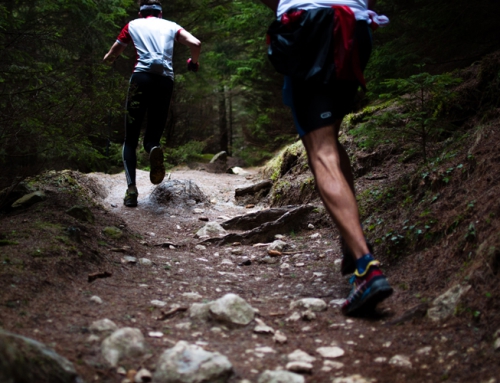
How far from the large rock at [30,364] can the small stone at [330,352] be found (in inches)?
38.1

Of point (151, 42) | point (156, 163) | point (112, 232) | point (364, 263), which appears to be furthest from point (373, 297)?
point (151, 42)

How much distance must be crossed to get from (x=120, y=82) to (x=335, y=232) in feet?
8.18

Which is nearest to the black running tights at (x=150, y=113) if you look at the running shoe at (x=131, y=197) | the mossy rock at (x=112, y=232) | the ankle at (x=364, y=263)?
the running shoe at (x=131, y=197)

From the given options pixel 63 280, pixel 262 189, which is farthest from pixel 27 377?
pixel 262 189

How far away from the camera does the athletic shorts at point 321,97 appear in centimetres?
246

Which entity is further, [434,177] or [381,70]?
[381,70]

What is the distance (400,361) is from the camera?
179 cm

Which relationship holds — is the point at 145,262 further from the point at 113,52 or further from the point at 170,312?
the point at 113,52

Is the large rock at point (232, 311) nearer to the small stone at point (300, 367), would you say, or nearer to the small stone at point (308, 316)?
the small stone at point (308, 316)

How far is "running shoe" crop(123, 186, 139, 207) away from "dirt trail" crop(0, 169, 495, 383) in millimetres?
2280

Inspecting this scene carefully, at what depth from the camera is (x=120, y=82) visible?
4.25m

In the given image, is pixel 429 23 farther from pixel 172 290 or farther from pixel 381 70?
pixel 172 290

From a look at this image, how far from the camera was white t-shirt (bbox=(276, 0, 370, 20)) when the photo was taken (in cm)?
249

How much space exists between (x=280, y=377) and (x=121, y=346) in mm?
654
